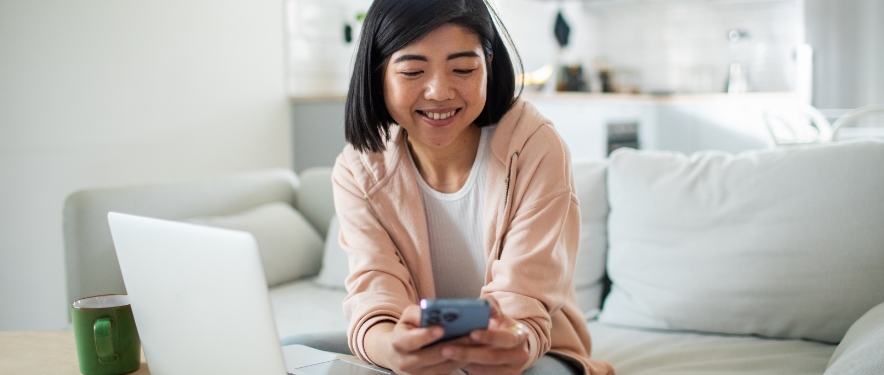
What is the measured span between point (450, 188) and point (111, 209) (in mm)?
1050

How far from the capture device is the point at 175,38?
2.77 meters

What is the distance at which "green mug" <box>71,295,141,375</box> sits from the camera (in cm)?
94

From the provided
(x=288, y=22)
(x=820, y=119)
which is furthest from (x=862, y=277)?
(x=288, y=22)

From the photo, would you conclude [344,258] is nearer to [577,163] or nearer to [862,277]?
[577,163]

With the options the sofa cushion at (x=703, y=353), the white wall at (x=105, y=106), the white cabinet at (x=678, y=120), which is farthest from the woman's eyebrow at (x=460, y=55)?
the white cabinet at (x=678, y=120)

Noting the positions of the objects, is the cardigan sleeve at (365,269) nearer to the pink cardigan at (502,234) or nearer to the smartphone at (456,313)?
the pink cardigan at (502,234)

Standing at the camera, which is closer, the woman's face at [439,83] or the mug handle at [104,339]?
the mug handle at [104,339]

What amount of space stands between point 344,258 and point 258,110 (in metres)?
1.30

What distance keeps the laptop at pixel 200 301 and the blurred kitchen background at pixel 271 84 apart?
2.45ft

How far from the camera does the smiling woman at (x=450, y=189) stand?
43.2 inches

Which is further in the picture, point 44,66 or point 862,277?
point 44,66

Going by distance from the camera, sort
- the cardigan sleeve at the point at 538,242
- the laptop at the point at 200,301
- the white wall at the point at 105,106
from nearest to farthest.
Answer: the laptop at the point at 200,301
the cardigan sleeve at the point at 538,242
the white wall at the point at 105,106

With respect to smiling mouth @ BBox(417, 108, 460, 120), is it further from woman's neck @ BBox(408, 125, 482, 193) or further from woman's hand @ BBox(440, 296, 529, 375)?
woman's hand @ BBox(440, 296, 529, 375)

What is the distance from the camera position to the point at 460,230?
1270mm
